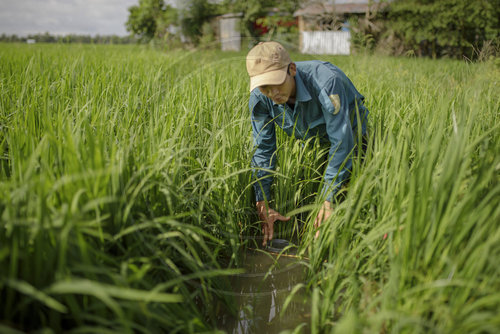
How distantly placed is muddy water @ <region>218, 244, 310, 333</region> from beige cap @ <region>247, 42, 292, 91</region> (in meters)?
0.83

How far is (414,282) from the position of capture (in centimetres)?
105

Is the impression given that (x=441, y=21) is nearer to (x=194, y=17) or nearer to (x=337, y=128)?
(x=194, y=17)

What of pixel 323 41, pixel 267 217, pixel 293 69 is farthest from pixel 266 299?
pixel 323 41

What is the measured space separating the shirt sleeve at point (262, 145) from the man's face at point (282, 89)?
21 cm

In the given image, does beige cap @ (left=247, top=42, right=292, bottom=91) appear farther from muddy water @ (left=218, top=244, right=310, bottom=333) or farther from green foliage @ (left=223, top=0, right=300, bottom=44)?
green foliage @ (left=223, top=0, right=300, bottom=44)

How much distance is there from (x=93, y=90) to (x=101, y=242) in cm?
156

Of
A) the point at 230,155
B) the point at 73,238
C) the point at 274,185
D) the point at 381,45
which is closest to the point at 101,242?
the point at 73,238

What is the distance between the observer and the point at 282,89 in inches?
65.1

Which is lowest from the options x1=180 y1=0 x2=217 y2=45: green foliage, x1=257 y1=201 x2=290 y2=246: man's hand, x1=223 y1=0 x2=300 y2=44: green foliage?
x1=257 y1=201 x2=290 y2=246: man's hand

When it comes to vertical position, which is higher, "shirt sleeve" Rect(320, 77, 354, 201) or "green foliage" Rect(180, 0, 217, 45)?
"green foliage" Rect(180, 0, 217, 45)

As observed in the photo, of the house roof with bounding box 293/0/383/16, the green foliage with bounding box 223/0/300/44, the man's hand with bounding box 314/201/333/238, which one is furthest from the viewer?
the green foliage with bounding box 223/0/300/44

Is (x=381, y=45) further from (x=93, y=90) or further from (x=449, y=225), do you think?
(x=449, y=225)

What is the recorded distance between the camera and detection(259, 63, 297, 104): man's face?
1.63 meters

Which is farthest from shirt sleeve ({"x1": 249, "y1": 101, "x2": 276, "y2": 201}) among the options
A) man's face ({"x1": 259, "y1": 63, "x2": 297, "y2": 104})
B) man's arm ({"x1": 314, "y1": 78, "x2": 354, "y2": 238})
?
man's arm ({"x1": 314, "y1": 78, "x2": 354, "y2": 238})
